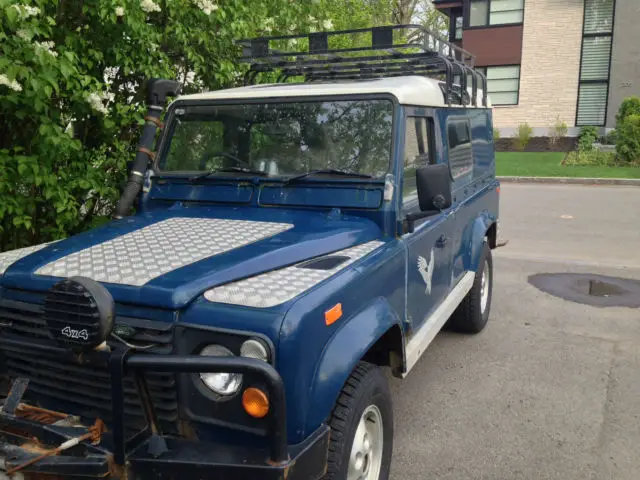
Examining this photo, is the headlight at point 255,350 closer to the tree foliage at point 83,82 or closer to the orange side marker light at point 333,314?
the orange side marker light at point 333,314

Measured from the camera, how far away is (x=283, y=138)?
3.72 metres

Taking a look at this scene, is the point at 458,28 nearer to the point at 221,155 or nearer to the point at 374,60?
the point at 374,60

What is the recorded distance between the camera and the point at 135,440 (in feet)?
7.22

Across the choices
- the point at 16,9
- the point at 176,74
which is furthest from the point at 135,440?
Answer: the point at 176,74

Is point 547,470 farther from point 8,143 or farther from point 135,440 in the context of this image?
point 8,143

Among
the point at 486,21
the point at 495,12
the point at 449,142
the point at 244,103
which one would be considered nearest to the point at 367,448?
the point at 244,103

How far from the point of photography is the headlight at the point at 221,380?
2258mm

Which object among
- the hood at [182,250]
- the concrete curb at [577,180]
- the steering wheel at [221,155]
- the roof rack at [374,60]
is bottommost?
the concrete curb at [577,180]

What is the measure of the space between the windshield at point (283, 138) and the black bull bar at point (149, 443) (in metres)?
1.73

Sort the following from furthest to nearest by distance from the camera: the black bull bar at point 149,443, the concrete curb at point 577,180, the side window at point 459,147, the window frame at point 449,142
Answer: the concrete curb at point 577,180, the side window at point 459,147, the window frame at point 449,142, the black bull bar at point 149,443

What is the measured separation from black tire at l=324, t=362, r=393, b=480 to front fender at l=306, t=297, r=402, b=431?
0.31ft

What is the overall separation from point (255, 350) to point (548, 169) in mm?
17810

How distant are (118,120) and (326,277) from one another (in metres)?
3.13

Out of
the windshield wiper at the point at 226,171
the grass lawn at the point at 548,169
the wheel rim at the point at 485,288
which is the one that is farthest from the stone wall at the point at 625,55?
the windshield wiper at the point at 226,171
